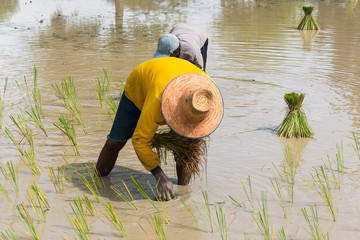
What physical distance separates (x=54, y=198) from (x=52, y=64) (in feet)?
16.8

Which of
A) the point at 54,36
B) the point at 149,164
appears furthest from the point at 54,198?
the point at 54,36

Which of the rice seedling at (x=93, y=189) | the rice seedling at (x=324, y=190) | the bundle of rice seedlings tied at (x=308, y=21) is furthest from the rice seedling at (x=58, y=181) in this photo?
the bundle of rice seedlings tied at (x=308, y=21)

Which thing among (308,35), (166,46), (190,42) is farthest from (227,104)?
(308,35)

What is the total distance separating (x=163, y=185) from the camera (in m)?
3.23

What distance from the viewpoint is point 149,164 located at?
10.2ft

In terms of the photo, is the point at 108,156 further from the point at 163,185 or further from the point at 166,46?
the point at 166,46

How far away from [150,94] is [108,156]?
0.97 m

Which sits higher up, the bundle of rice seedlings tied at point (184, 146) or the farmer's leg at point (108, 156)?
the bundle of rice seedlings tied at point (184, 146)

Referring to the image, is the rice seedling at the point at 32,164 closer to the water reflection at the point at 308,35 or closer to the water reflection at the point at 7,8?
the water reflection at the point at 308,35

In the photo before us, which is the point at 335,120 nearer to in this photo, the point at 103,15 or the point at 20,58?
the point at 20,58

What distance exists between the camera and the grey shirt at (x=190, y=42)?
4.18 m

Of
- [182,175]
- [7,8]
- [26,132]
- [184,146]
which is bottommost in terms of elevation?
[182,175]

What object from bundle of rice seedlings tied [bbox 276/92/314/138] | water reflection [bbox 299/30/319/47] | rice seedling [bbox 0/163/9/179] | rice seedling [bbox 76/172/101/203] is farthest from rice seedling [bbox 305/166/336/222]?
water reflection [bbox 299/30/319/47]

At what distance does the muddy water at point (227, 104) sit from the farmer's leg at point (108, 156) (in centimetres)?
9
